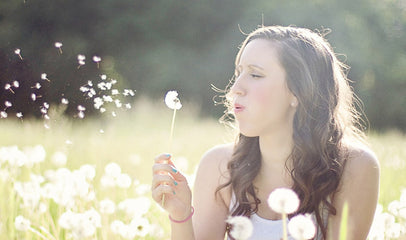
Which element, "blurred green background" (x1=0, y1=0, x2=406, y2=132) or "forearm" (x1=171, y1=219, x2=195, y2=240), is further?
"blurred green background" (x1=0, y1=0, x2=406, y2=132)

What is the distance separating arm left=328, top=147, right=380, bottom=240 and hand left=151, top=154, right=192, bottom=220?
575mm

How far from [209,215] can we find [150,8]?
11.6 m

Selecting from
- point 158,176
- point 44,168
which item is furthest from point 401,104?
point 158,176

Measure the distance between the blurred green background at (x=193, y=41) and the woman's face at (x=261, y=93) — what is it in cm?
928

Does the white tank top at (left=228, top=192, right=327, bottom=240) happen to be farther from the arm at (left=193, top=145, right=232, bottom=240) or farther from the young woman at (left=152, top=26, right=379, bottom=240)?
the arm at (left=193, top=145, right=232, bottom=240)

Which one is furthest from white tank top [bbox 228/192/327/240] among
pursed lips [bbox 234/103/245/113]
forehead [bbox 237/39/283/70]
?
forehead [bbox 237/39/283/70]

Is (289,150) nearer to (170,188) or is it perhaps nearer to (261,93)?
(261,93)

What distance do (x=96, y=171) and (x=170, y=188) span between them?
1.68 metres

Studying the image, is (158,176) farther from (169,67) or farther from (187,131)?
(169,67)

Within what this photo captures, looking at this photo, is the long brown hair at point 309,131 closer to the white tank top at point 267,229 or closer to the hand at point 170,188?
the white tank top at point 267,229

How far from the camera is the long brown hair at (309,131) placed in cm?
202

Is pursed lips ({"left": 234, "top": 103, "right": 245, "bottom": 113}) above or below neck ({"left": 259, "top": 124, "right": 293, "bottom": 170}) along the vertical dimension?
above

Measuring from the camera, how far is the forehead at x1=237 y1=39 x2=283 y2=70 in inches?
76.9

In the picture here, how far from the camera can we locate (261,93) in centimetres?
189
